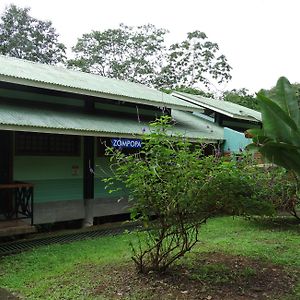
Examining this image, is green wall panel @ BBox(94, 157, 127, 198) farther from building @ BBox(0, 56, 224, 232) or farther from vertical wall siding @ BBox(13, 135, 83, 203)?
vertical wall siding @ BBox(13, 135, 83, 203)

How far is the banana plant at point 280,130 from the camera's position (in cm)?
499

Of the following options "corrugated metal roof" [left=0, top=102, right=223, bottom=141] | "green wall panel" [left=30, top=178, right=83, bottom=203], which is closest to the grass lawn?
"green wall panel" [left=30, top=178, right=83, bottom=203]

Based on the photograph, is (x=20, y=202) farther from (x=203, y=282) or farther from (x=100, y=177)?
(x=203, y=282)

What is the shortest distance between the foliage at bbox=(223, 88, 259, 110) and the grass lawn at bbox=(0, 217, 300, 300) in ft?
60.1

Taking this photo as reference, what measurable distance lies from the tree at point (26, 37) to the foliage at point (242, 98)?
46.0 feet

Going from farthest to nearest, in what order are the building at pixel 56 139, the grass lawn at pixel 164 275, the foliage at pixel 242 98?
the foliage at pixel 242 98, the building at pixel 56 139, the grass lawn at pixel 164 275

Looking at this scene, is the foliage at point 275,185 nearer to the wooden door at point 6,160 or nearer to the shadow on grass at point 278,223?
the shadow on grass at point 278,223

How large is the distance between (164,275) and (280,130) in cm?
261

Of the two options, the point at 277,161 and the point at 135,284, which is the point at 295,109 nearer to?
the point at 277,161

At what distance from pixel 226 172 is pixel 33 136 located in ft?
20.3

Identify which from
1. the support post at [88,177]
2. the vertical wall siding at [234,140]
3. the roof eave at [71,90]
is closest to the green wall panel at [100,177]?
the support post at [88,177]

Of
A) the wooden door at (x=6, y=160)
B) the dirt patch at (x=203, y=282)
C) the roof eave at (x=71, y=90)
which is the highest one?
the roof eave at (x=71, y=90)

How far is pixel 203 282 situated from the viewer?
5613mm

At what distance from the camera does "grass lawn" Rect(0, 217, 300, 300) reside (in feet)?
17.6
